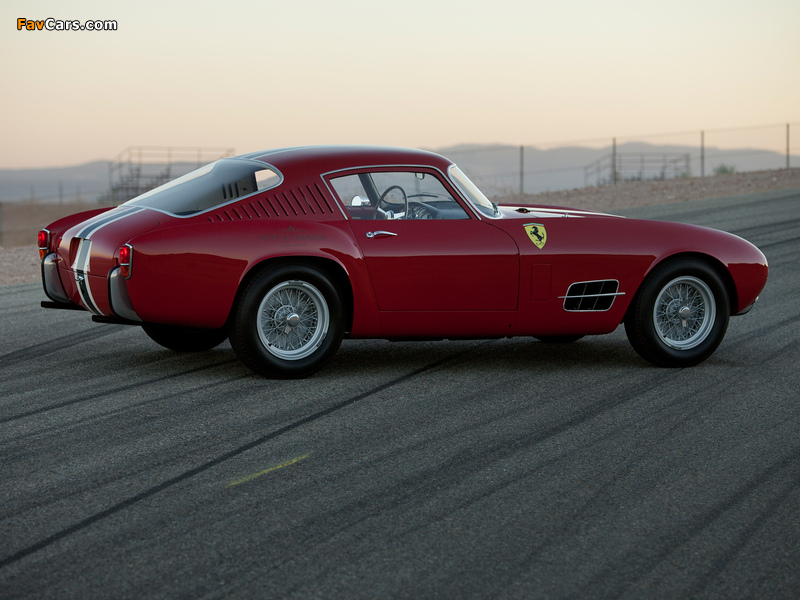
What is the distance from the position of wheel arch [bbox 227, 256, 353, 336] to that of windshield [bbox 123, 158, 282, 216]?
520 millimetres

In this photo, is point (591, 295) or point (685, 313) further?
point (685, 313)

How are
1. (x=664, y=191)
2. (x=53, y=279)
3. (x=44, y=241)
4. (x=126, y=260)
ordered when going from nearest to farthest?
(x=126, y=260), (x=53, y=279), (x=44, y=241), (x=664, y=191)

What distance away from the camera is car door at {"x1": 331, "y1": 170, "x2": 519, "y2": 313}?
6.27 metres

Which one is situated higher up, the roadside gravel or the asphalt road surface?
the roadside gravel

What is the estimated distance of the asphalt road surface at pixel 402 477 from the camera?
324 centimetres

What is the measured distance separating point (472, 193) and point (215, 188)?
181 centimetres

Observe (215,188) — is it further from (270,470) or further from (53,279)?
(270,470)

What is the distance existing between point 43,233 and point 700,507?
502 centimetres

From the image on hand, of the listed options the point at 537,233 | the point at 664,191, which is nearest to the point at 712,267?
the point at 537,233

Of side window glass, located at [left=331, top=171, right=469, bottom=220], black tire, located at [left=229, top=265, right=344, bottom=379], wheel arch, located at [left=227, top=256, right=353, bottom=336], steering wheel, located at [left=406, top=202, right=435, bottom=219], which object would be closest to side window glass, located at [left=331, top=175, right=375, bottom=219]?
side window glass, located at [left=331, top=171, right=469, bottom=220]

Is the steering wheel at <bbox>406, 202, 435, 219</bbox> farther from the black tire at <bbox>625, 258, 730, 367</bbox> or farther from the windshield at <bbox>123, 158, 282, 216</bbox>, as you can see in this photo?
the black tire at <bbox>625, 258, 730, 367</bbox>

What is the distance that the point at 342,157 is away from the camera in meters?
6.53

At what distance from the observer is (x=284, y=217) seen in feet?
20.4

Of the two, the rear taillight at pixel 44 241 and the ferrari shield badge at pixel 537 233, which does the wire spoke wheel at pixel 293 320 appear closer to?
the ferrari shield badge at pixel 537 233
